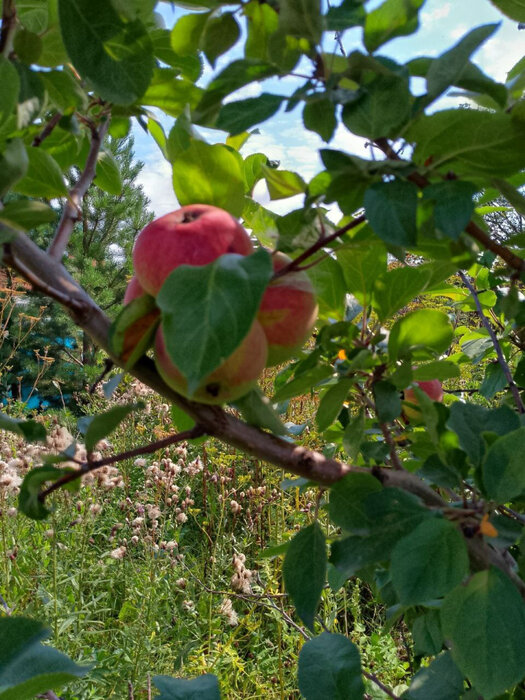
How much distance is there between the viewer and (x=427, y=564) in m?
0.31

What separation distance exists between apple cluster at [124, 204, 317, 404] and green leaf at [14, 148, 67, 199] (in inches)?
3.5

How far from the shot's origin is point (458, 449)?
374 mm

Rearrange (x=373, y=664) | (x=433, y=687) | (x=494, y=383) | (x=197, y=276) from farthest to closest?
(x=373, y=664) < (x=494, y=383) < (x=433, y=687) < (x=197, y=276)

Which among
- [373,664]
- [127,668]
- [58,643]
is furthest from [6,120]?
[373,664]

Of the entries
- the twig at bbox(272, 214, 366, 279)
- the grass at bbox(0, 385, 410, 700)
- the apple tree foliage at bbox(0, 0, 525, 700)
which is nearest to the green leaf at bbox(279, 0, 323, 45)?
the apple tree foliage at bbox(0, 0, 525, 700)

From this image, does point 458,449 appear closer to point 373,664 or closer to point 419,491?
point 419,491

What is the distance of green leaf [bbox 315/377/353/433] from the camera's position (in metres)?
0.44

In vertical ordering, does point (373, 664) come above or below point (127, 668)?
Answer: below

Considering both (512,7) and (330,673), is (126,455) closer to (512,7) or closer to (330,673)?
(330,673)

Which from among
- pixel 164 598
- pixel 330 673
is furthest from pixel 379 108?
pixel 164 598

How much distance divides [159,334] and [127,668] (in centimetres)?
147

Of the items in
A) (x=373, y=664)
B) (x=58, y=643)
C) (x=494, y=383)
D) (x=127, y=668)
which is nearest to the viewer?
(x=494, y=383)

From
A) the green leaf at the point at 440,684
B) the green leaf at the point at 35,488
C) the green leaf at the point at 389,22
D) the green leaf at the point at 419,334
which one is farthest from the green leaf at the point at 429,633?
the green leaf at the point at 389,22

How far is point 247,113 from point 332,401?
24 centimetres
